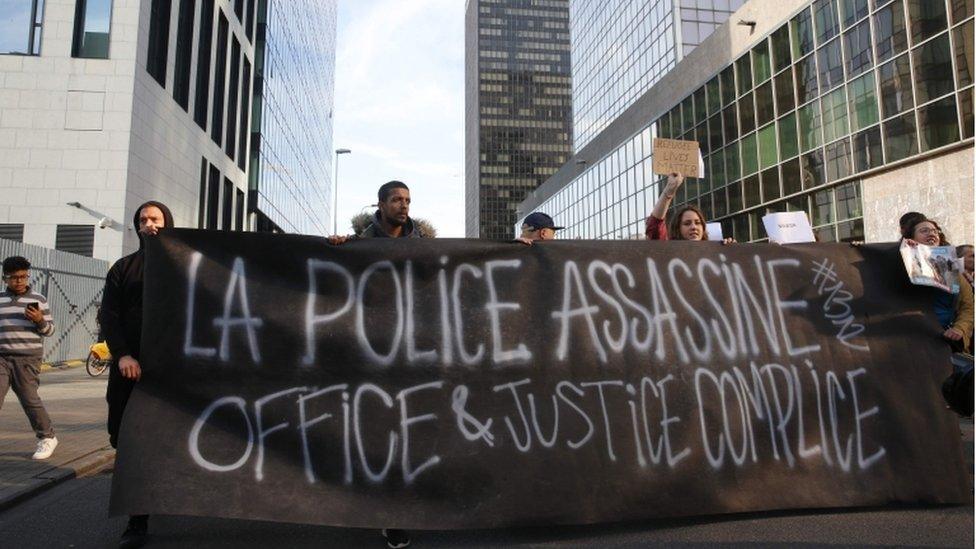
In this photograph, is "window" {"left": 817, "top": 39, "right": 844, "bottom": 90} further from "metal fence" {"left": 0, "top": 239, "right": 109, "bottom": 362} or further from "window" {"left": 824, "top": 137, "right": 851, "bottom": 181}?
"metal fence" {"left": 0, "top": 239, "right": 109, "bottom": 362}

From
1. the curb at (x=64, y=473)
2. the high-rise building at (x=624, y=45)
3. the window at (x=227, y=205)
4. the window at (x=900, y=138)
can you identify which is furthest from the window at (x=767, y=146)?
the curb at (x=64, y=473)

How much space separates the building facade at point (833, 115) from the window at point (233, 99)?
1920 cm

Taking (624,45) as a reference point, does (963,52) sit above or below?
below

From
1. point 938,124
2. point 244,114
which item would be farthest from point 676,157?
point 244,114

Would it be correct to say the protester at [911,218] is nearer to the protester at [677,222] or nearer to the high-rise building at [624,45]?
the protester at [677,222]

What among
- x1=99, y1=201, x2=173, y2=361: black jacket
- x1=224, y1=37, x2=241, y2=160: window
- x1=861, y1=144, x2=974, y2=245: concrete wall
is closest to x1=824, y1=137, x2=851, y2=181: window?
x1=861, y1=144, x2=974, y2=245: concrete wall

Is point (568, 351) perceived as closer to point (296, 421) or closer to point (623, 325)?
point (623, 325)

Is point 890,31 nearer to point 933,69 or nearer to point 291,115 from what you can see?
point 933,69

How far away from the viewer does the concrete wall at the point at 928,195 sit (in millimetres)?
15930

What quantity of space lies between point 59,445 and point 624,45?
48.3 m

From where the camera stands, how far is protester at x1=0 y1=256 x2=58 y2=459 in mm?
4957

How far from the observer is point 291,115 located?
4241 centimetres

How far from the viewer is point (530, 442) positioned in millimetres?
3275

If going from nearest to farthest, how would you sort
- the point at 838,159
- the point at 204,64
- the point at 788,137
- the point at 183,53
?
the point at 838,159
the point at 788,137
the point at 183,53
the point at 204,64
